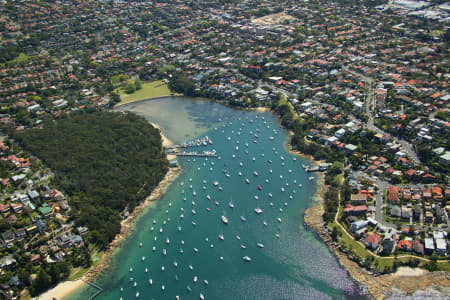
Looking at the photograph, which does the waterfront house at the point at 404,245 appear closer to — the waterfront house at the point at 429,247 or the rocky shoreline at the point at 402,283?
the waterfront house at the point at 429,247

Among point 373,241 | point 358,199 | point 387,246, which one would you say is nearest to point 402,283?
point 387,246

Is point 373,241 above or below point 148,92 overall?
below

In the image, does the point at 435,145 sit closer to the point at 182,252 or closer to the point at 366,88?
the point at 366,88

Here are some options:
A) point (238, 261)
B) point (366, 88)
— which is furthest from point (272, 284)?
point (366, 88)

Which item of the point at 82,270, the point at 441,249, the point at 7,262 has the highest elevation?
the point at 441,249

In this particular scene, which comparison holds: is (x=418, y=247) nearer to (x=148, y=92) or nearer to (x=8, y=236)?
(x=8, y=236)

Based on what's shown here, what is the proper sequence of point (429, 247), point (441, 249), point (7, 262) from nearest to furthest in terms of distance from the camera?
point (441, 249)
point (429, 247)
point (7, 262)

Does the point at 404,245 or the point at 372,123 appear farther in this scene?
the point at 372,123
